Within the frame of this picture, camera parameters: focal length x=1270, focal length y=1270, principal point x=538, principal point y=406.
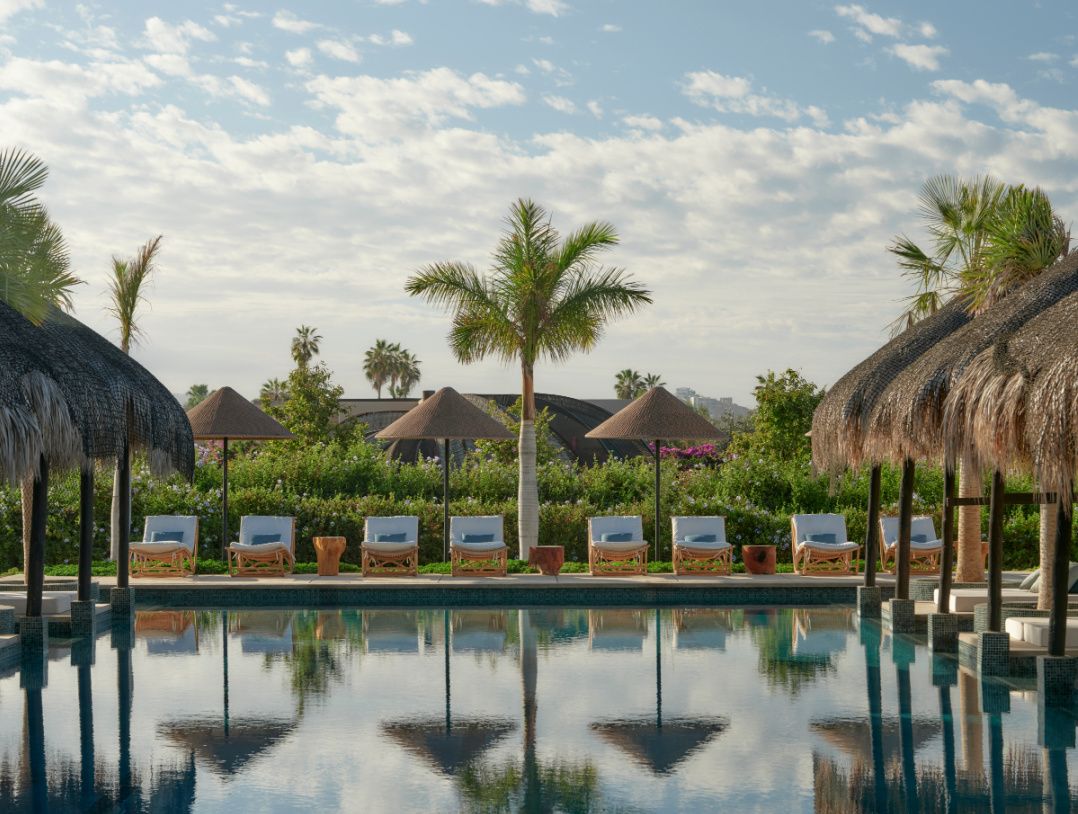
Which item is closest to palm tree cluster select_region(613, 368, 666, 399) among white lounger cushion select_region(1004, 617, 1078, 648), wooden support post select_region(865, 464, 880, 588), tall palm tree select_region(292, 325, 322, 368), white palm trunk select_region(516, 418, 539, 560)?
tall palm tree select_region(292, 325, 322, 368)

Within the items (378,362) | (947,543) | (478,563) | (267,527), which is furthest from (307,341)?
(947,543)

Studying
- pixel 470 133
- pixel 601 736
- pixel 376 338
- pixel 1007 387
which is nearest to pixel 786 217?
pixel 470 133

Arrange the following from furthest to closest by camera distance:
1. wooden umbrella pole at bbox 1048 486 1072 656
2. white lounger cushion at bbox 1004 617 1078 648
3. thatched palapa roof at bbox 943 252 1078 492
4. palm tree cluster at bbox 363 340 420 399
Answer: palm tree cluster at bbox 363 340 420 399 < white lounger cushion at bbox 1004 617 1078 648 < wooden umbrella pole at bbox 1048 486 1072 656 < thatched palapa roof at bbox 943 252 1078 492

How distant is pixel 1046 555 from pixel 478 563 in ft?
21.8

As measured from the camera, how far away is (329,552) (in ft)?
50.5

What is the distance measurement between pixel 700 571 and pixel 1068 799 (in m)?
9.57

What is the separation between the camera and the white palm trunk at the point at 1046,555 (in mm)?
11336

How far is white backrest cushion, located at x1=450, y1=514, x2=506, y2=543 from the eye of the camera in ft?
51.2

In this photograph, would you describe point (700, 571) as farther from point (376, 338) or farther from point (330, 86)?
point (376, 338)

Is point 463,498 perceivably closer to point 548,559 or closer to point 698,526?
point 548,559

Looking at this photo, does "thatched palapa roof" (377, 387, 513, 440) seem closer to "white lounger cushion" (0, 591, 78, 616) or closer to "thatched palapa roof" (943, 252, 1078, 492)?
"white lounger cushion" (0, 591, 78, 616)

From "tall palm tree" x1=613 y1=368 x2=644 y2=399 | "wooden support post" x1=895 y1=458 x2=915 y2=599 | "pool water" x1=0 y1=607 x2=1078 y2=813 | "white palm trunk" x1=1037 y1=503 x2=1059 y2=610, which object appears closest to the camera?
"pool water" x1=0 y1=607 x2=1078 y2=813

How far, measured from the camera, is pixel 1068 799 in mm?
6125

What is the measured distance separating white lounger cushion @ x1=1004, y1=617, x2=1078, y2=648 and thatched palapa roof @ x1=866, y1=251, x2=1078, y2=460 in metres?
1.51
